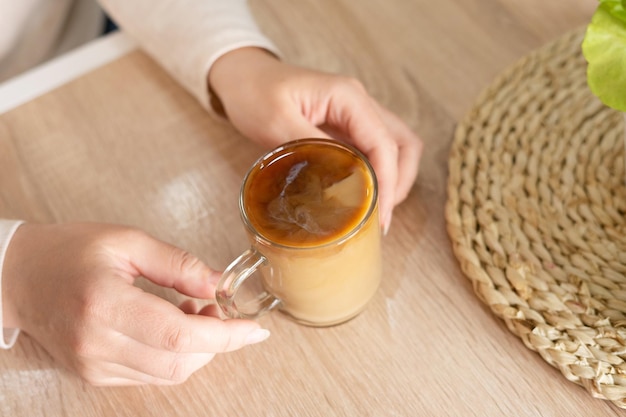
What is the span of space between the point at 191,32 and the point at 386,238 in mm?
363

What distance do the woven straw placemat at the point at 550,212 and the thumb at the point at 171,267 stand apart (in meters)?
0.26

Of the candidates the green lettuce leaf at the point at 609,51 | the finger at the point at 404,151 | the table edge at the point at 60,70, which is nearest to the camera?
the green lettuce leaf at the point at 609,51

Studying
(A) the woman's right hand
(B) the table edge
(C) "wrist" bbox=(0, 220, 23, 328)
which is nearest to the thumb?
(A) the woman's right hand

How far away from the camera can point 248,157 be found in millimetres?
849

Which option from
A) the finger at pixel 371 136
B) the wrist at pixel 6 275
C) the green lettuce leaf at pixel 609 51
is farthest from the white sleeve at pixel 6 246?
the green lettuce leaf at pixel 609 51

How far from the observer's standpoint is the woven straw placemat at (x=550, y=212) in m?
0.64

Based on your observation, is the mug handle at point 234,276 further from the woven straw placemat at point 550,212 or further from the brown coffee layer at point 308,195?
Result: the woven straw placemat at point 550,212

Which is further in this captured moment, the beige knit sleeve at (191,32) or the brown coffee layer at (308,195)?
the beige knit sleeve at (191,32)

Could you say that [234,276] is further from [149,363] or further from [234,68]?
[234,68]

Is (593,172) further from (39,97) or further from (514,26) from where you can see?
(39,97)

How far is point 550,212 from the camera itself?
2.38 feet

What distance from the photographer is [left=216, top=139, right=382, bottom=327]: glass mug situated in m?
0.61

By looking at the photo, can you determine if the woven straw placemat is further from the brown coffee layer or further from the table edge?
the table edge

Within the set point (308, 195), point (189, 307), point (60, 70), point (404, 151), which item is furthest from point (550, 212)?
point (60, 70)
